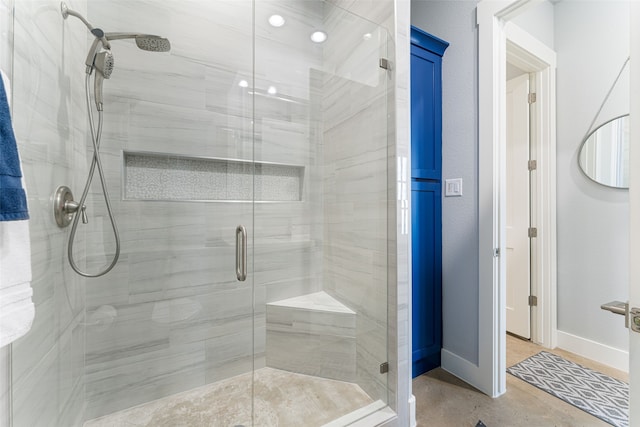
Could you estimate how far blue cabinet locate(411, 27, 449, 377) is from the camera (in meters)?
1.87

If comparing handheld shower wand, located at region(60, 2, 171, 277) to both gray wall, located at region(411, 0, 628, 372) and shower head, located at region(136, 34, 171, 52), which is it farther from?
gray wall, located at region(411, 0, 628, 372)

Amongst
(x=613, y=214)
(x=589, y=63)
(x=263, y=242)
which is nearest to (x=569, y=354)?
(x=613, y=214)

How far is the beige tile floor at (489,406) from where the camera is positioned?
1467mm

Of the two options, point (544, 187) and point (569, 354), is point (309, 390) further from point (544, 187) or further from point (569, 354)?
point (544, 187)

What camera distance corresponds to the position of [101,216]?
138 cm

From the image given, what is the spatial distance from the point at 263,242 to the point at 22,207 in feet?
3.94

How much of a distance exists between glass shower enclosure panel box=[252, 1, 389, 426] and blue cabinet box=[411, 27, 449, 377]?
42cm

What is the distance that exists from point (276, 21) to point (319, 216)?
1288 millimetres

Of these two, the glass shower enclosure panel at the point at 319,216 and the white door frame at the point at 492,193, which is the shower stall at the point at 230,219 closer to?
the glass shower enclosure panel at the point at 319,216

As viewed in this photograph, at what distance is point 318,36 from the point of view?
1.87 meters

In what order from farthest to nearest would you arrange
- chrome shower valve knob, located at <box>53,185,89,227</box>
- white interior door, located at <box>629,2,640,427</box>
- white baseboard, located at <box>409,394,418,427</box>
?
1. white baseboard, located at <box>409,394,418,427</box>
2. chrome shower valve knob, located at <box>53,185,89,227</box>
3. white interior door, located at <box>629,2,640,427</box>

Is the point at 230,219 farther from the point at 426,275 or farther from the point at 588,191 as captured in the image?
the point at 588,191


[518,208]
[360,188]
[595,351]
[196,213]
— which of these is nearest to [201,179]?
[196,213]

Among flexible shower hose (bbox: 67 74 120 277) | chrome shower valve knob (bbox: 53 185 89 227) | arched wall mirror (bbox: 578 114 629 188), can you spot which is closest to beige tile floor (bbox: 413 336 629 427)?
arched wall mirror (bbox: 578 114 629 188)
